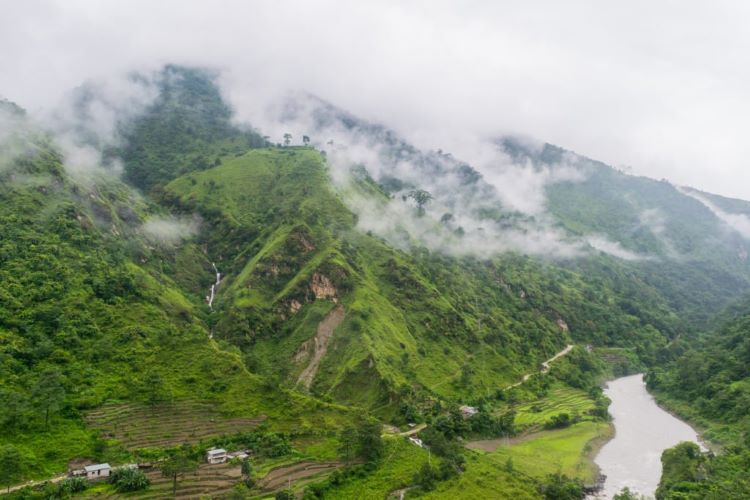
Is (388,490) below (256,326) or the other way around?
below

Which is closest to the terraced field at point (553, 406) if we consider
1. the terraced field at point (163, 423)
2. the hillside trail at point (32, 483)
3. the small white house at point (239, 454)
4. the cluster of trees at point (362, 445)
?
the cluster of trees at point (362, 445)

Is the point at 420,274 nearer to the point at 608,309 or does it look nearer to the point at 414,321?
the point at 414,321

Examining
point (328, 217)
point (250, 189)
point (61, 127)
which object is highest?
point (61, 127)

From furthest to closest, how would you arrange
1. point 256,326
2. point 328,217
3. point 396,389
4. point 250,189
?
point 250,189 < point 328,217 < point 256,326 < point 396,389

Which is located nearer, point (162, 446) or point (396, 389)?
point (162, 446)

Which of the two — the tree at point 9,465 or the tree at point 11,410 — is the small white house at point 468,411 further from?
the tree at point 11,410

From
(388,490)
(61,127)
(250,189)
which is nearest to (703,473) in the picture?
(388,490)

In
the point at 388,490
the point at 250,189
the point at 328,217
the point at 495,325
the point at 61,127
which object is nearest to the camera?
the point at 388,490

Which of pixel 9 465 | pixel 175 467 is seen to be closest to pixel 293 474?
pixel 175 467
